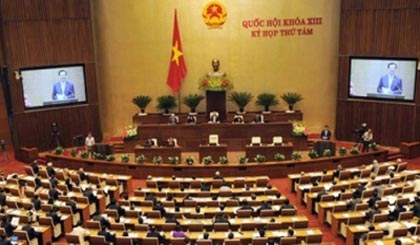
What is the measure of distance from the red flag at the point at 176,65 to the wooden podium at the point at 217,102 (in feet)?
6.05

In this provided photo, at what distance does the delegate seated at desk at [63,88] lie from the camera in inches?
977

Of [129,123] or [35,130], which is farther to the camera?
[129,123]

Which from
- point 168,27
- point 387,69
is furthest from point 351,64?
point 168,27

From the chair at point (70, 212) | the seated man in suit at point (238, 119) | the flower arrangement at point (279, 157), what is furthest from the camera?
the seated man in suit at point (238, 119)

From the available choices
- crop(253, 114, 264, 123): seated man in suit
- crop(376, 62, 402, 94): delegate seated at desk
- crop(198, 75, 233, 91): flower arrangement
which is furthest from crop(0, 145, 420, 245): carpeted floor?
crop(198, 75, 233, 91): flower arrangement

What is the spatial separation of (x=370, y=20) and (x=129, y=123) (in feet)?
42.8

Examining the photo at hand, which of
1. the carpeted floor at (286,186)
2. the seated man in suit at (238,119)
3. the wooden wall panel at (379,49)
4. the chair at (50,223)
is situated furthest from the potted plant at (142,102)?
the chair at (50,223)

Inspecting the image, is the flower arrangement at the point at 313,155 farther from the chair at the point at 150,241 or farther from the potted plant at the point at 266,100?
the chair at the point at 150,241

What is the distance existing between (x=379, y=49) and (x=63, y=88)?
1519 centimetres

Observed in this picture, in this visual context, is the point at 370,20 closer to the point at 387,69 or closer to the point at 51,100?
the point at 387,69

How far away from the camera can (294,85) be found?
26.2 meters

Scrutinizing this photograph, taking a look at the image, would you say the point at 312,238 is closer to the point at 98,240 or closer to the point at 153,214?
the point at 153,214

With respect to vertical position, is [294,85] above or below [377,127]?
above

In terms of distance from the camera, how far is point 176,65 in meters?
25.7
